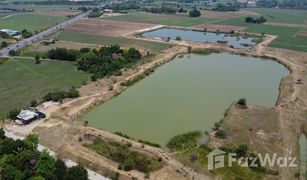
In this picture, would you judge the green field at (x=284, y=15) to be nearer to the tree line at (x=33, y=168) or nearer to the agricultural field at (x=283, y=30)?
the agricultural field at (x=283, y=30)

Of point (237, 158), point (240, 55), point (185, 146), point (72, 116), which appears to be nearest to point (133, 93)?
point (72, 116)

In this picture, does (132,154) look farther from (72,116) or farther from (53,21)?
(53,21)

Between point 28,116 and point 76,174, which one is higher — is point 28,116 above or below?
above

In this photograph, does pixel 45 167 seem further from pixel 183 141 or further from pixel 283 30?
pixel 283 30

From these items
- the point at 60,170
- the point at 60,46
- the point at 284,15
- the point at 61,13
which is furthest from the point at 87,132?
the point at 284,15

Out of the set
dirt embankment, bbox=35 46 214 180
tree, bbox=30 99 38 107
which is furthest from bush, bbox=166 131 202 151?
tree, bbox=30 99 38 107

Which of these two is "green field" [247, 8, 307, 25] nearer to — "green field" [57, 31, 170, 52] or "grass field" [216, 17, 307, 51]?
"grass field" [216, 17, 307, 51]

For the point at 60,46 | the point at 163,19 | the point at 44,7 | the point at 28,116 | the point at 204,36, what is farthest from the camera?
the point at 44,7
